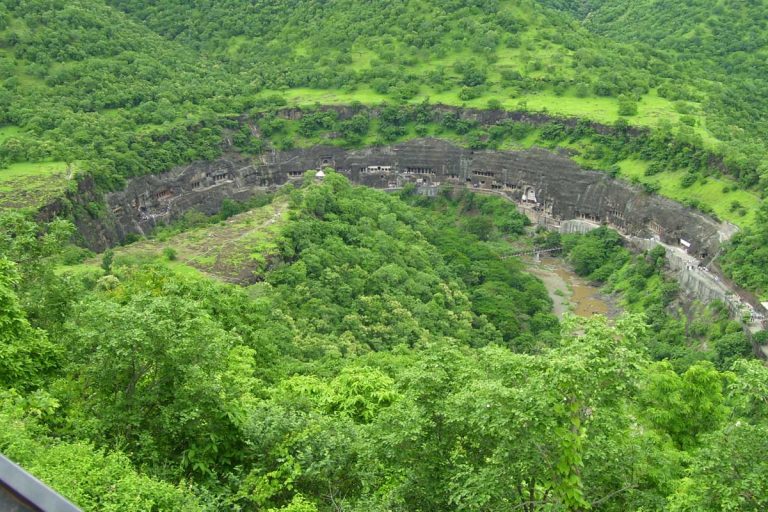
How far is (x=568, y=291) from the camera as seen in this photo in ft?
153

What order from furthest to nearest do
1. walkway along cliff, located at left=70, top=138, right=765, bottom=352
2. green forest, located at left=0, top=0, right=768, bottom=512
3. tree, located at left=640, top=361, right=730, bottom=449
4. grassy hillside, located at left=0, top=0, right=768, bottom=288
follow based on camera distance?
grassy hillside, located at left=0, top=0, right=768, bottom=288 < walkway along cliff, located at left=70, top=138, right=765, bottom=352 < tree, located at left=640, top=361, right=730, bottom=449 < green forest, located at left=0, top=0, right=768, bottom=512

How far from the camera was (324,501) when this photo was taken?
1345 cm

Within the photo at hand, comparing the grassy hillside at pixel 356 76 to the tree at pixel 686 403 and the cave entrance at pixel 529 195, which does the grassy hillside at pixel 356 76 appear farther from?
the tree at pixel 686 403

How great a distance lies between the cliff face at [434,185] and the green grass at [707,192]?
717 mm

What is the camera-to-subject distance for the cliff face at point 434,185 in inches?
1806

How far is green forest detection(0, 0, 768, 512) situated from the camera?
10945mm

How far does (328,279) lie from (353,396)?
15.8 metres

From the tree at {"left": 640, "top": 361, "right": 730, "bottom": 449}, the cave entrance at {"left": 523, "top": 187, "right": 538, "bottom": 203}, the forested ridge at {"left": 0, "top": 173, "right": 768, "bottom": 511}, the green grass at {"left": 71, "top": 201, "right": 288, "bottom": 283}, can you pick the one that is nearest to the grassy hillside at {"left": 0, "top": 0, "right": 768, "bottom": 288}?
the cave entrance at {"left": 523, "top": 187, "right": 538, "bottom": 203}

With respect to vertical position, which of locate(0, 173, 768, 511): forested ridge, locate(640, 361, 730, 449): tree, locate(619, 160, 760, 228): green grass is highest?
locate(0, 173, 768, 511): forested ridge

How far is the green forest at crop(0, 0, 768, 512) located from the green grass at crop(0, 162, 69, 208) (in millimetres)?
237

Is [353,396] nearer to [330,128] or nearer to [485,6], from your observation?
[330,128]

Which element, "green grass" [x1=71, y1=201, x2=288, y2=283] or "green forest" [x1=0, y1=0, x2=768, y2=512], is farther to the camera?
"green grass" [x1=71, y1=201, x2=288, y2=283]

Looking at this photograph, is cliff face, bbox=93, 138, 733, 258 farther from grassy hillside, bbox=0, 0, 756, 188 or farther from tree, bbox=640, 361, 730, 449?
tree, bbox=640, 361, 730, 449

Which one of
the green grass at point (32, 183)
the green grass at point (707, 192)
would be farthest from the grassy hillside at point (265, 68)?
the green grass at point (707, 192)
